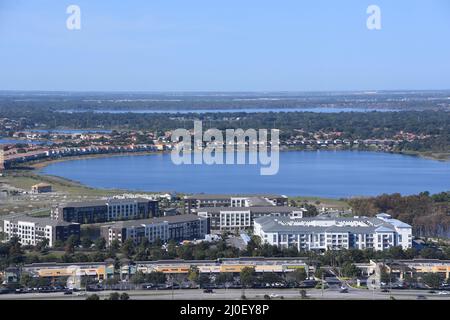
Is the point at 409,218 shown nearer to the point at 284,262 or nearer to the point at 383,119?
the point at 284,262

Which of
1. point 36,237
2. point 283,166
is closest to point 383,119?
point 283,166

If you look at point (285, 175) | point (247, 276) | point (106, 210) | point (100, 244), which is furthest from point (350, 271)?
point (285, 175)

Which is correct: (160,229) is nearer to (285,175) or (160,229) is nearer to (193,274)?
(193,274)

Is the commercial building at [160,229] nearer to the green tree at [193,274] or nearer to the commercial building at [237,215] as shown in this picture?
the commercial building at [237,215]

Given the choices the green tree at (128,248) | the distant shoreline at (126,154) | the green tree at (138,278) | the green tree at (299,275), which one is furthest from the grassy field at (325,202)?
the distant shoreline at (126,154)

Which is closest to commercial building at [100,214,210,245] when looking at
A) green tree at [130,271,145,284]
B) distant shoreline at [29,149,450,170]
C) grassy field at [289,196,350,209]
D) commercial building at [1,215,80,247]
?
commercial building at [1,215,80,247]

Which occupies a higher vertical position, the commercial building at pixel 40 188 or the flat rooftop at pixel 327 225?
the flat rooftop at pixel 327 225
